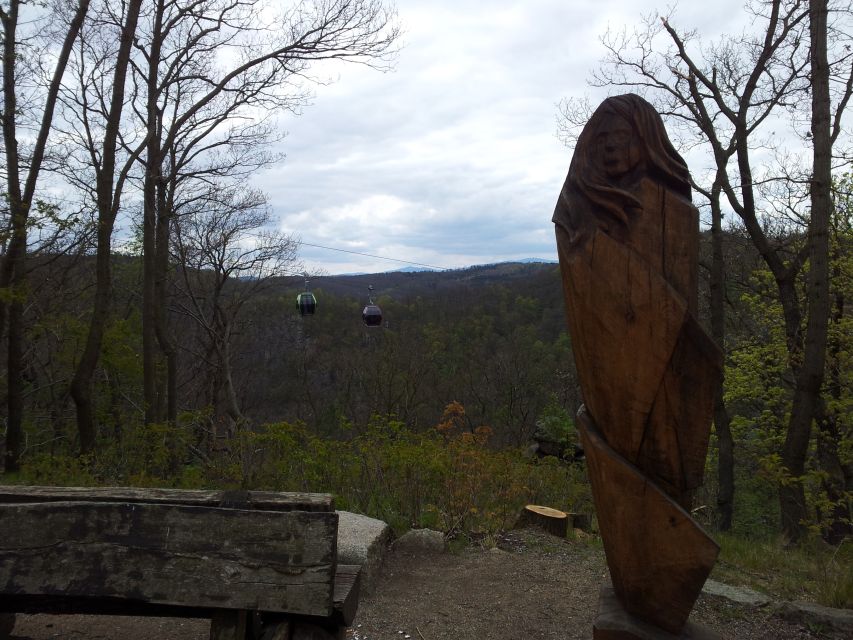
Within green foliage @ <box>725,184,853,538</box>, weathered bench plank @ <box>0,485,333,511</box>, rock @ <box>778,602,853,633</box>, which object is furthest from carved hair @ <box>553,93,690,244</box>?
green foliage @ <box>725,184,853,538</box>

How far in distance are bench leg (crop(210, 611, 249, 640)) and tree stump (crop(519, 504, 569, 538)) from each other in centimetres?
407

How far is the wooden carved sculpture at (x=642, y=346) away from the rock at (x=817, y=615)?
235cm

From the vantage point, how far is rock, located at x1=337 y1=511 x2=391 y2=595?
4.77 metres

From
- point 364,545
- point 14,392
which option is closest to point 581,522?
point 364,545

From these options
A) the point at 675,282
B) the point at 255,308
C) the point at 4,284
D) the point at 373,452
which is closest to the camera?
the point at 675,282

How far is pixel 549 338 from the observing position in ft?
98.5

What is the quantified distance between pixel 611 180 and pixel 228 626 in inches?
102

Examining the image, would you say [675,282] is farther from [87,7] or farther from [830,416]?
[87,7]

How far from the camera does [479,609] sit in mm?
4461

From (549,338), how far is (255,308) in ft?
45.0

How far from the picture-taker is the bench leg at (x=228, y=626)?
2891mm

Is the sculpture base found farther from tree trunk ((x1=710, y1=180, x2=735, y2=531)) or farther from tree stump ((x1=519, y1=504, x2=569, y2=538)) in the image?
tree trunk ((x1=710, y1=180, x2=735, y2=531))

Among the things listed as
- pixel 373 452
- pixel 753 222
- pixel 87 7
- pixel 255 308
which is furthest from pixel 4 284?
pixel 255 308

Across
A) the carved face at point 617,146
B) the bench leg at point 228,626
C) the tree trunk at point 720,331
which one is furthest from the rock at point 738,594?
the tree trunk at point 720,331
